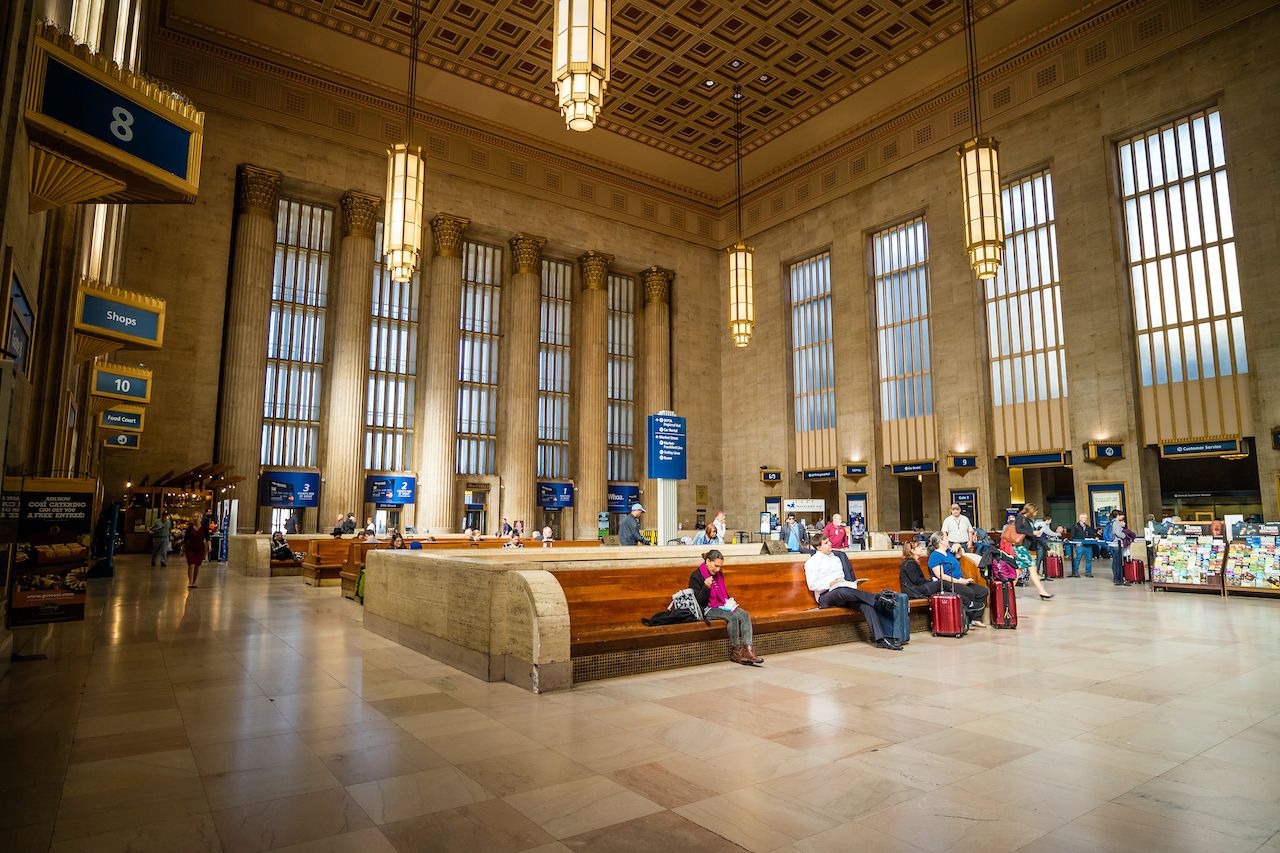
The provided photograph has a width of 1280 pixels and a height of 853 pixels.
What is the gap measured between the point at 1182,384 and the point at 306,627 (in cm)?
2100

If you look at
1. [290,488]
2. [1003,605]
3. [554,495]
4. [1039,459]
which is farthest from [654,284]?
[1003,605]

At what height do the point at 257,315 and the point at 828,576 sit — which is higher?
the point at 257,315

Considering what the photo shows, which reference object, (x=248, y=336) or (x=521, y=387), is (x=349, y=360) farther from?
(x=521, y=387)

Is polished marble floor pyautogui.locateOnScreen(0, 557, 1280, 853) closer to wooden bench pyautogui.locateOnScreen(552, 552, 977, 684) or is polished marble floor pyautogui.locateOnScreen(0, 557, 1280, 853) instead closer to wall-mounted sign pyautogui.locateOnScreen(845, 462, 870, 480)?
wooden bench pyautogui.locateOnScreen(552, 552, 977, 684)

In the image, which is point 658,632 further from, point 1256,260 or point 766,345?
point 766,345

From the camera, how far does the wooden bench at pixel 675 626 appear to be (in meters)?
5.70

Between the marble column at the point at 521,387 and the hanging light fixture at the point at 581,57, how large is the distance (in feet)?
65.7

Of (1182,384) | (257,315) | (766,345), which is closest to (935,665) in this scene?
(1182,384)

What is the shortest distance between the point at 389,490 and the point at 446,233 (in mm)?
9733

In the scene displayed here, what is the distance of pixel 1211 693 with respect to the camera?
5055 millimetres

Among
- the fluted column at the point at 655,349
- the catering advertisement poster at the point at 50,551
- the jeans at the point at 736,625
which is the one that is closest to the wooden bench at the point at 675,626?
the jeans at the point at 736,625

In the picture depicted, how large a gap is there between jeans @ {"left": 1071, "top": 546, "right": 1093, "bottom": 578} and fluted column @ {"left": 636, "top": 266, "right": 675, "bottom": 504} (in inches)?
650

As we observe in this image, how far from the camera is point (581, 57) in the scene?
746cm

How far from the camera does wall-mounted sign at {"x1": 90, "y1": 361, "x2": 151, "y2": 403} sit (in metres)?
11.1
